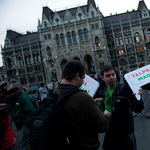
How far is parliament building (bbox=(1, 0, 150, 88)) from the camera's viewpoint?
98.3ft

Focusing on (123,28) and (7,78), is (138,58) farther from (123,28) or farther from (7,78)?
(7,78)

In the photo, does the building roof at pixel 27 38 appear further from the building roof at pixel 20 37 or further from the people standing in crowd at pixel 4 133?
the people standing in crowd at pixel 4 133

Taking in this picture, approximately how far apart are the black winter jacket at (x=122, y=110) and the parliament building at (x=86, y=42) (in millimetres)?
26787

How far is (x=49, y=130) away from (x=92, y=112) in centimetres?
42

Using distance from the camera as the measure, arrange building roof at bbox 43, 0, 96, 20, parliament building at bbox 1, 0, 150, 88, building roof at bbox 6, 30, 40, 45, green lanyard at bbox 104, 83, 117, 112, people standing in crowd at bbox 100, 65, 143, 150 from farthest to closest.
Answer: building roof at bbox 6, 30, 40, 45, building roof at bbox 43, 0, 96, 20, parliament building at bbox 1, 0, 150, 88, green lanyard at bbox 104, 83, 117, 112, people standing in crowd at bbox 100, 65, 143, 150

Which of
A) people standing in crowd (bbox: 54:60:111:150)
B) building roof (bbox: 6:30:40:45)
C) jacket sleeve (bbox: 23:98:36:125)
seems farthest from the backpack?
building roof (bbox: 6:30:40:45)

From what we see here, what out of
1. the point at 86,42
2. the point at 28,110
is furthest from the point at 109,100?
the point at 86,42

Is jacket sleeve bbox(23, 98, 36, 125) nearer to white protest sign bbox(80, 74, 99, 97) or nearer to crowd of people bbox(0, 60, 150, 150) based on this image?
crowd of people bbox(0, 60, 150, 150)

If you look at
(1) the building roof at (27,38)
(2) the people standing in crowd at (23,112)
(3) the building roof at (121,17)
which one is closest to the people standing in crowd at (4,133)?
(2) the people standing in crowd at (23,112)

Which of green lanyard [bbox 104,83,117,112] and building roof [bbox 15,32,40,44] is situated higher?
building roof [bbox 15,32,40,44]

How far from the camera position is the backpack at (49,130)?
3.62 ft

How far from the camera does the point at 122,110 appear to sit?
2123mm

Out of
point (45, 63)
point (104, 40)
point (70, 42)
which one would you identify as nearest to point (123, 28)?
point (104, 40)

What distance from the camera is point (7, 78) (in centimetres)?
3444
